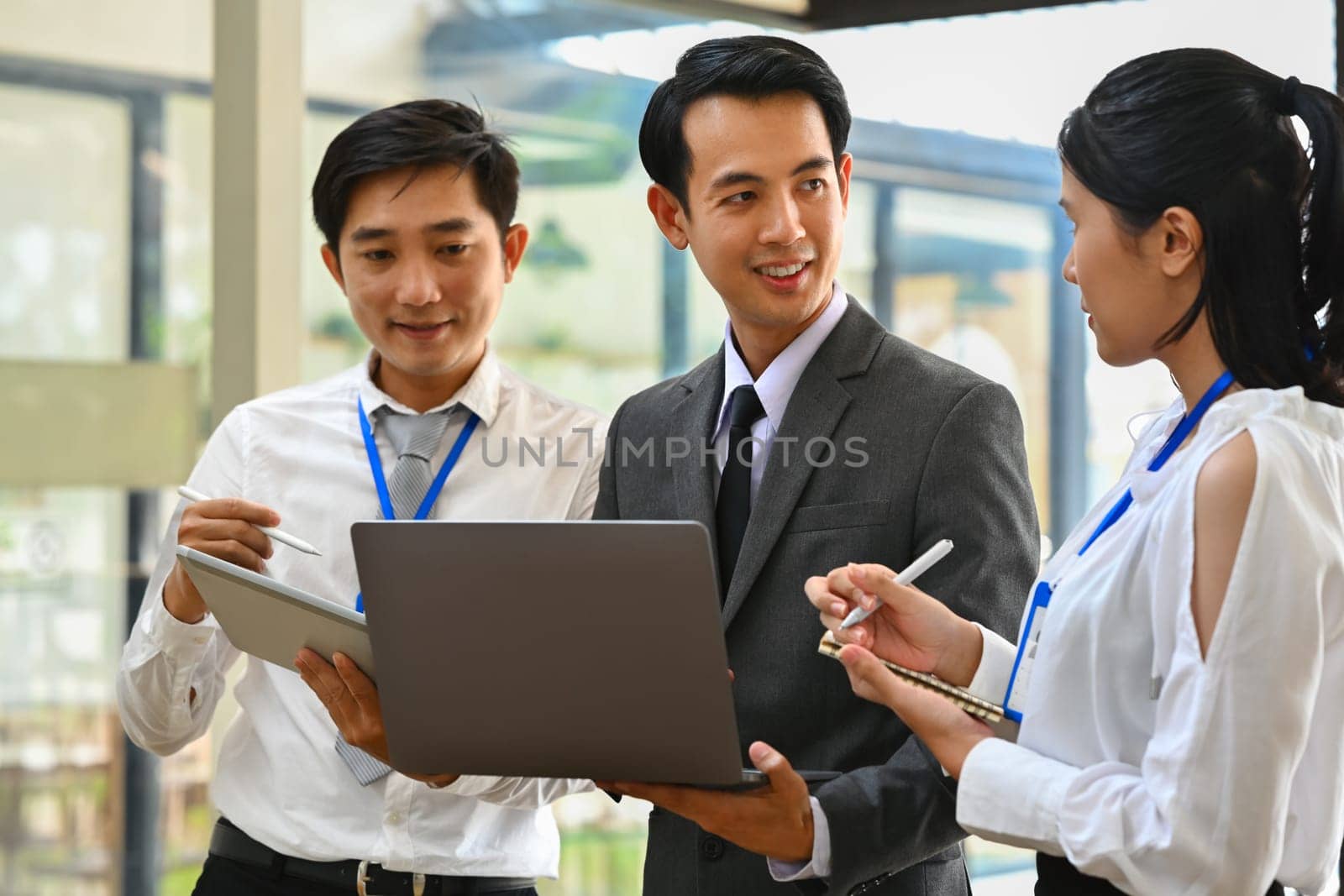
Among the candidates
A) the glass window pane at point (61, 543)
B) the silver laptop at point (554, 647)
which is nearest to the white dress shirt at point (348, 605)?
the silver laptop at point (554, 647)

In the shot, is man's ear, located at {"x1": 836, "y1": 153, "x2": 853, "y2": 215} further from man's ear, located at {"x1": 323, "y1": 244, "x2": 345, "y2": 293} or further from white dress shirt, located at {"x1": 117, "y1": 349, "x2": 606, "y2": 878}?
man's ear, located at {"x1": 323, "y1": 244, "x2": 345, "y2": 293}

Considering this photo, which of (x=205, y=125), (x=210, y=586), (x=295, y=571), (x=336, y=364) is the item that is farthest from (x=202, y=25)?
(x=210, y=586)

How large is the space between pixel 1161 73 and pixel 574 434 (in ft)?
3.79

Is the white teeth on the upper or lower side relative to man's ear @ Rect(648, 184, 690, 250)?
lower

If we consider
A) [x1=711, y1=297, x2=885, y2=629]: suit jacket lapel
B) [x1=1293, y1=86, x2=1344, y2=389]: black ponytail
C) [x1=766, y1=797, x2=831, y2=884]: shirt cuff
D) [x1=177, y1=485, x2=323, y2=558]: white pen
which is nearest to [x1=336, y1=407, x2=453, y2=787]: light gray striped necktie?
[x1=177, y1=485, x2=323, y2=558]: white pen

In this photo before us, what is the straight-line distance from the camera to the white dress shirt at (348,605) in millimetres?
2107

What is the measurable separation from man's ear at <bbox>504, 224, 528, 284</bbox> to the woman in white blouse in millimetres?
1134

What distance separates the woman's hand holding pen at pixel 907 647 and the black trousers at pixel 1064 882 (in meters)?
0.13

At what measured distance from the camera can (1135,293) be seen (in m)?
1.42

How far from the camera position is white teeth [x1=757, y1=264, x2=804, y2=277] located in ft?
6.18

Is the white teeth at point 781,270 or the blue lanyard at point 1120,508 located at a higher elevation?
the white teeth at point 781,270

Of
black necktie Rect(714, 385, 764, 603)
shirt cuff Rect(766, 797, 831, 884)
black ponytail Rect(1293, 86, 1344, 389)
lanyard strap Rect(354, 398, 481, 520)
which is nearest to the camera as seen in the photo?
black ponytail Rect(1293, 86, 1344, 389)

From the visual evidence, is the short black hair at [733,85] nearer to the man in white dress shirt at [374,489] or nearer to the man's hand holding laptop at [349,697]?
the man in white dress shirt at [374,489]

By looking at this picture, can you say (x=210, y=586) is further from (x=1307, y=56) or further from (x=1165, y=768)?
(x=1307, y=56)
